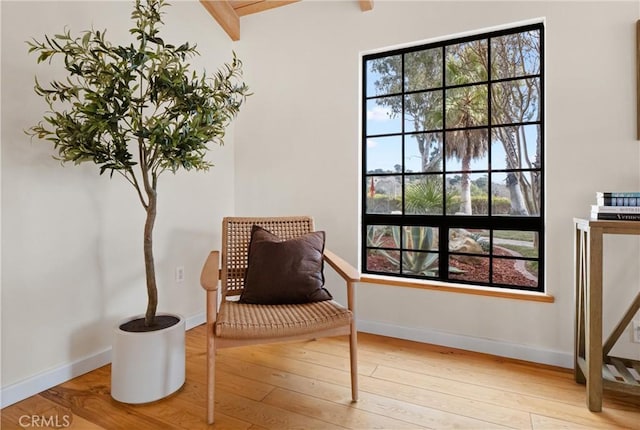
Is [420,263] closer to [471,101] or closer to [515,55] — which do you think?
[471,101]

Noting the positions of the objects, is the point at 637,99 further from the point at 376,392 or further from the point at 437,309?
the point at 376,392

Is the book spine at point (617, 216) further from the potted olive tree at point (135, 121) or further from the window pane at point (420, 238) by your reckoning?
the potted olive tree at point (135, 121)

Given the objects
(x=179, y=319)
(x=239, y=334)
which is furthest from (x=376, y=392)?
(x=179, y=319)

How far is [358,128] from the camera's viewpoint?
243 centimetres

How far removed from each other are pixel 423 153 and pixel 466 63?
0.64m

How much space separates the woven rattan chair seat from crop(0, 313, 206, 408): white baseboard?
0.90 metres

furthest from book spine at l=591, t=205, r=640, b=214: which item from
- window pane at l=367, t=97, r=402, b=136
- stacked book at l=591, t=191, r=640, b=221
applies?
window pane at l=367, t=97, r=402, b=136

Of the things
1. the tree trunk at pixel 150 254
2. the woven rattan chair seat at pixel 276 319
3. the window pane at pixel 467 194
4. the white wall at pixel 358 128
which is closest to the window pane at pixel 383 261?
the white wall at pixel 358 128

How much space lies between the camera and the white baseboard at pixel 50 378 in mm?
1543

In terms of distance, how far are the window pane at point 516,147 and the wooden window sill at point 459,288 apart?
776 mm

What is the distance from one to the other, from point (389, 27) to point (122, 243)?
89.8 inches

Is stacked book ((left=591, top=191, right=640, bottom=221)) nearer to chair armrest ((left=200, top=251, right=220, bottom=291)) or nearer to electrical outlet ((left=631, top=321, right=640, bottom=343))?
electrical outlet ((left=631, top=321, right=640, bottom=343))

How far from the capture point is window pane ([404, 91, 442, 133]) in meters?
2.29

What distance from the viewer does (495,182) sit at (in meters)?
2.14
